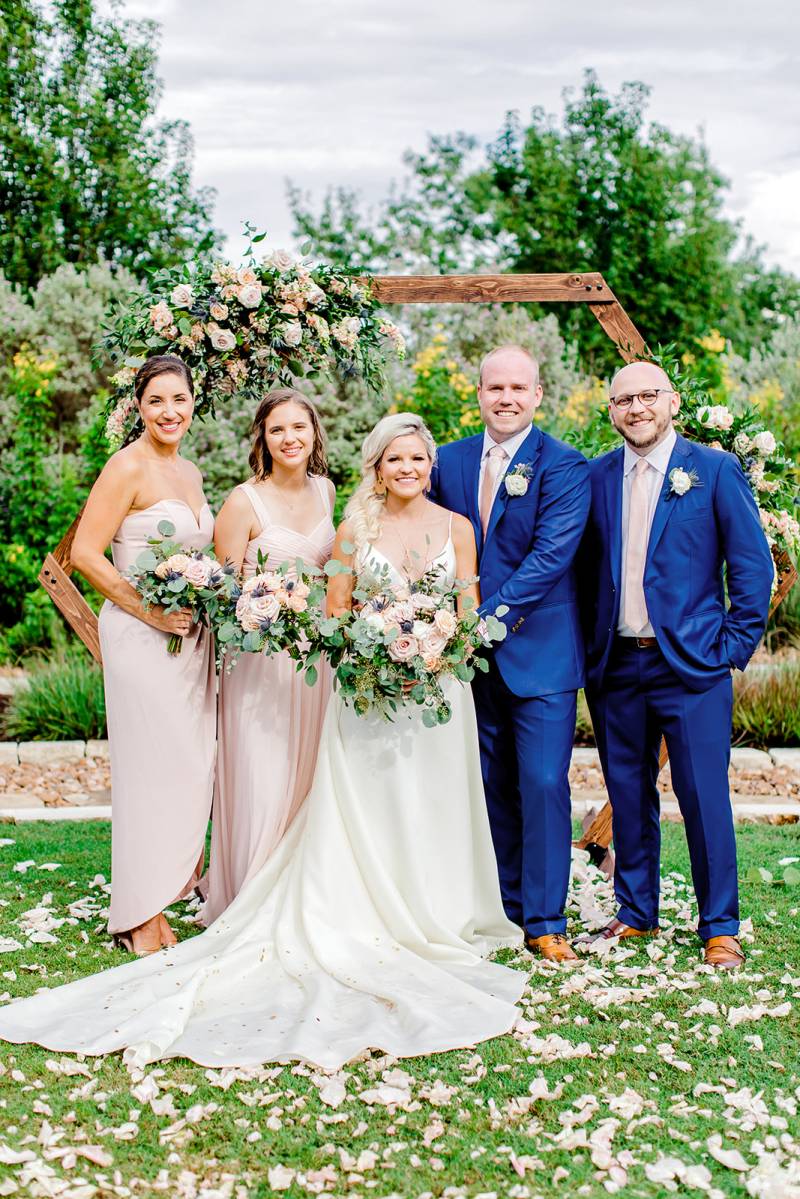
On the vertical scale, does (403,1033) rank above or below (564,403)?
below

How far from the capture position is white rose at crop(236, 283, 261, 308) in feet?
17.8

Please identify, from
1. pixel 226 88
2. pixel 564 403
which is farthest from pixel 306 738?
pixel 226 88

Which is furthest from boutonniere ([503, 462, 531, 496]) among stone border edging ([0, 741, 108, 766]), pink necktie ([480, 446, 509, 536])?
stone border edging ([0, 741, 108, 766])

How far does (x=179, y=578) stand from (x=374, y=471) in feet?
2.91

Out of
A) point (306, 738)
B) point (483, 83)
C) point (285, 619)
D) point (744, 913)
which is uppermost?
point (483, 83)

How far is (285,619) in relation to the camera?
4680mm

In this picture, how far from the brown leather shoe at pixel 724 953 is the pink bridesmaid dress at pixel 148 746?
2.12 m

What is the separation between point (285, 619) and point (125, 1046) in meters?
1.62

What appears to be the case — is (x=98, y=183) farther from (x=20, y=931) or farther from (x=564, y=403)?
(x=20, y=931)

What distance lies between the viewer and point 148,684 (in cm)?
501

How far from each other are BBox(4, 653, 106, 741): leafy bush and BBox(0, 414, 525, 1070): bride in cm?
432

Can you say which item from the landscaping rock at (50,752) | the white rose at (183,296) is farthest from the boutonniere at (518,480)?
the landscaping rock at (50,752)

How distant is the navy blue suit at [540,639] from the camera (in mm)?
4887

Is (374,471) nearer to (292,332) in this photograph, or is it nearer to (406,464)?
(406,464)
